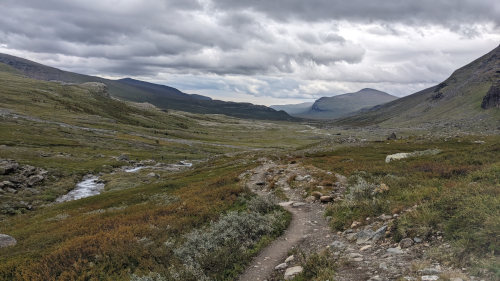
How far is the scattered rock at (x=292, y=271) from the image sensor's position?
991cm

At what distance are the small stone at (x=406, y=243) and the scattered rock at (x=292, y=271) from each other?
4067mm

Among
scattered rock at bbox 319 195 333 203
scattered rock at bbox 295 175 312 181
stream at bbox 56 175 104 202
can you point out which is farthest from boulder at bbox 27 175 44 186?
scattered rock at bbox 319 195 333 203

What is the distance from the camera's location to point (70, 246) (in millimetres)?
13805

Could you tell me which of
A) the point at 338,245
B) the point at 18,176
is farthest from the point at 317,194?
the point at 18,176

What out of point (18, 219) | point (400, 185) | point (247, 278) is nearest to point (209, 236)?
point (247, 278)

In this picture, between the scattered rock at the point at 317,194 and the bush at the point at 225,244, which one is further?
the scattered rock at the point at 317,194

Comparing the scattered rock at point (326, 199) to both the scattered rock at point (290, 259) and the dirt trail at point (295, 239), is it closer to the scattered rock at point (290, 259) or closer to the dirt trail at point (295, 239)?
the dirt trail at point (295, 239)

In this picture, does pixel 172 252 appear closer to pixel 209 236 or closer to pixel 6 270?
pixel 209 236

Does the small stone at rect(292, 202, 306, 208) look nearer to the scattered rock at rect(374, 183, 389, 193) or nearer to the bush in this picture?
the bush

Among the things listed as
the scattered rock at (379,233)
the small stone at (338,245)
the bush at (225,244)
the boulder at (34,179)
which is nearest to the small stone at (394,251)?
the scattered rock at (379,233)

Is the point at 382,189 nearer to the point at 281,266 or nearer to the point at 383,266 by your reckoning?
the point at 383,266

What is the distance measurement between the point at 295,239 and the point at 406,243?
517 centimetres

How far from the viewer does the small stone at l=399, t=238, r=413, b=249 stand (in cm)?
1022

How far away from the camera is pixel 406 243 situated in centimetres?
1031
